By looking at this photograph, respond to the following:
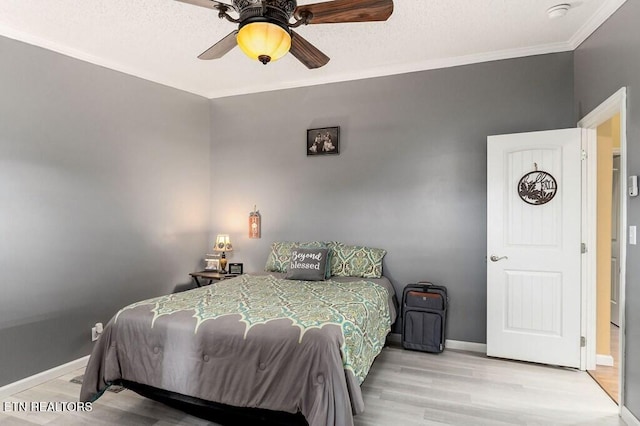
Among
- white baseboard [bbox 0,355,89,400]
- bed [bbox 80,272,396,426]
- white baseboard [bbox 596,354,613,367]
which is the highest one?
bed [bbox 80,272,396,426]

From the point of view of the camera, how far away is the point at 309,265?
141 inches

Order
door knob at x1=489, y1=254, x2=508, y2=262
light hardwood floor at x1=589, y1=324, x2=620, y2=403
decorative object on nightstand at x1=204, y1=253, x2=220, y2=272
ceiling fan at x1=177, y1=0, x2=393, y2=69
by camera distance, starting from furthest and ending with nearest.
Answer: decorative object on nightstand at x1=204, y1=253, x2=220, y2=272, door knob at x1=489, y1=254, x2=508, y2=262, light hardwood floor at x1=589, y1=324, x2=620, y2=403, ceiling fan at x1=177, y1=0, x2=393, y2=69

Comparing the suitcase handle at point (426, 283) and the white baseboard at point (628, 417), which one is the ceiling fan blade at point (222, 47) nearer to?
the suitcase handle at point (426, 283)

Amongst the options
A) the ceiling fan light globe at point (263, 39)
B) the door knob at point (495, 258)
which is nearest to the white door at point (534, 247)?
the door knob at point (495, 258)

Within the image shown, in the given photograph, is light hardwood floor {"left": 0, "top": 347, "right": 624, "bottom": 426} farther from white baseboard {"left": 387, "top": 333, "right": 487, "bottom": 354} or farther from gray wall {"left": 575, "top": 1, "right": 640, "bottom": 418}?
gray wall {"left": 575, "top": 1, "right": 640, "bottom": 418}

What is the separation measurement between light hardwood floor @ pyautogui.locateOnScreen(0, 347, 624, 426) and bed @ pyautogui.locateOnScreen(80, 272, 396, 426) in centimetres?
28

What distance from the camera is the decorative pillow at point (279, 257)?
158 inches

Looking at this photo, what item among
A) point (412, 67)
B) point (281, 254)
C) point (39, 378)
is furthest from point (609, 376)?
point (39, 378)

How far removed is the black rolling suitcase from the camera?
11.3 feet

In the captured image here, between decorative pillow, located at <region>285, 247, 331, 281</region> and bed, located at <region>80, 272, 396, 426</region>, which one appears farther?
decorative pillow, located at <region>285, 247, 331, 281</region>

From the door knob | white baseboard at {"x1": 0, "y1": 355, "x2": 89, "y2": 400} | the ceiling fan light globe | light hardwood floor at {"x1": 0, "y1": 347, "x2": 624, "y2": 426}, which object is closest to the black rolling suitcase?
light hardwood floor at {"x1": 0, "y1": 347, "x2": 624, "y2": 426}

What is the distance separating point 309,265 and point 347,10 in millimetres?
2308

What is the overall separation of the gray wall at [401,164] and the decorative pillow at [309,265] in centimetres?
53

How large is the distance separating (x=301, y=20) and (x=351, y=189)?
2.28m
